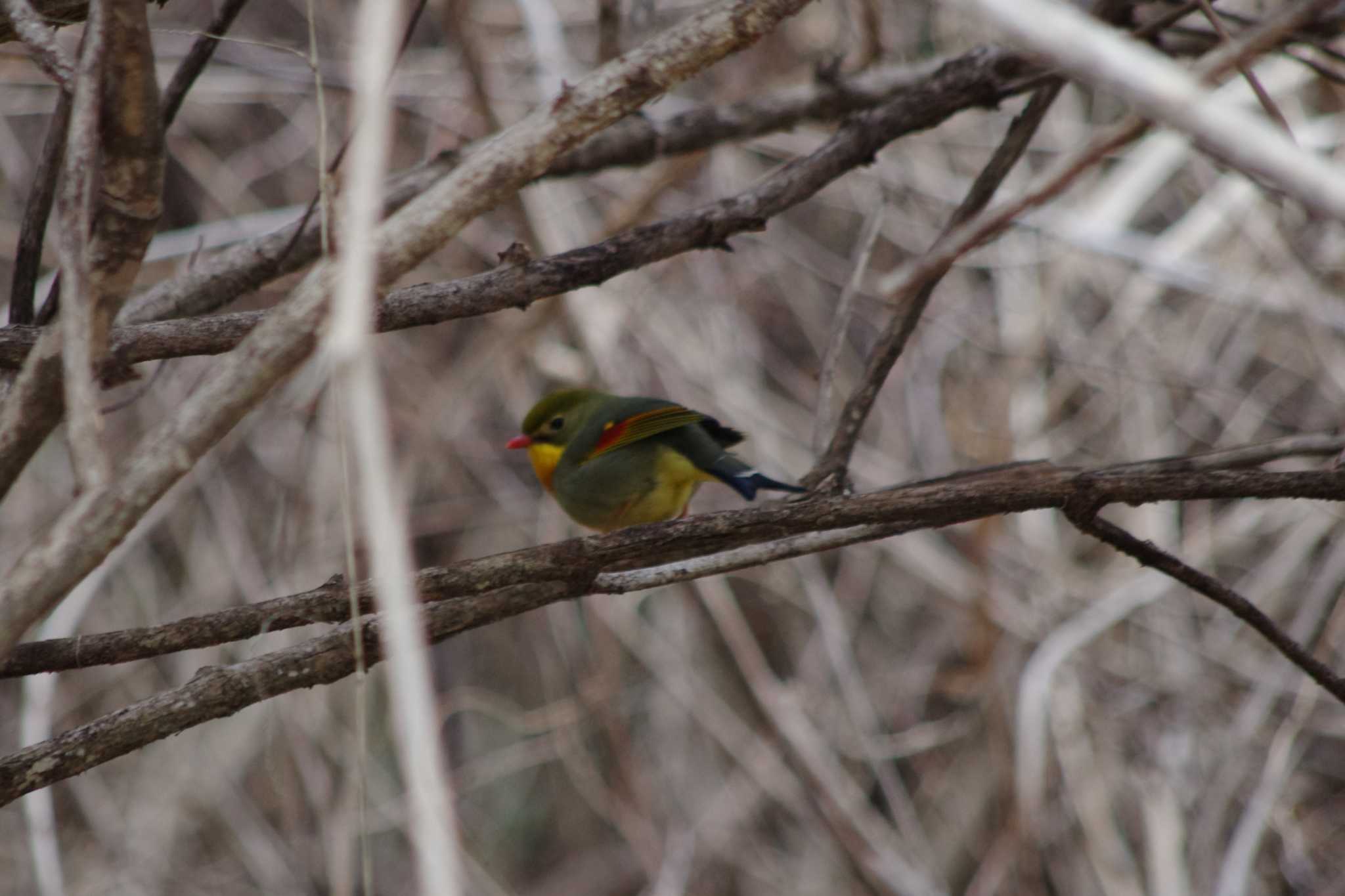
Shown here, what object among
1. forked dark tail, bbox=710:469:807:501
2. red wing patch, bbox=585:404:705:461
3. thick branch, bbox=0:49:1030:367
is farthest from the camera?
red wing patch, bbox=585:404:705:461

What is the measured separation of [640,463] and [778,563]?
1006 mm

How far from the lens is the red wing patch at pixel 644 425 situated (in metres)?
3.46

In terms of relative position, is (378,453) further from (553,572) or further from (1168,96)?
(553,572)

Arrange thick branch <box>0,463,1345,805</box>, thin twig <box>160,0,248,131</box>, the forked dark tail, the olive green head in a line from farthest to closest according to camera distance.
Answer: the olive green head
the forked dark tail
thin twig <box>160,0,248,131</box>
thick branch <box>0,463,1345,805</box>

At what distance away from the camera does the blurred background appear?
174 inches

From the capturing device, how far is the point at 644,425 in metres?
3.51

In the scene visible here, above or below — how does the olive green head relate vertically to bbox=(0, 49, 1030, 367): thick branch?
above

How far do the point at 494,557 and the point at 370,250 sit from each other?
0.91m

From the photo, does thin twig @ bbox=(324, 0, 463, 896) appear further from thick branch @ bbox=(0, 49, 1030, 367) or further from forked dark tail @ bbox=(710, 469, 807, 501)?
forked dark tail @ bbox=(710, 469, 807, 501)

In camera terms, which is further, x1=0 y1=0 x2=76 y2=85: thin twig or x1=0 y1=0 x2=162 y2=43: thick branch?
x1=0 y1=0 x2=162 y2=43: thick branch

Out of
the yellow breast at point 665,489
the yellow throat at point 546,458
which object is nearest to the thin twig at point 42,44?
the yellow breast at point 665,489

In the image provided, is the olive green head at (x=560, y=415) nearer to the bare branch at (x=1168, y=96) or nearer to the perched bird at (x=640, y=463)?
the perched bird at (x=640, y=463)

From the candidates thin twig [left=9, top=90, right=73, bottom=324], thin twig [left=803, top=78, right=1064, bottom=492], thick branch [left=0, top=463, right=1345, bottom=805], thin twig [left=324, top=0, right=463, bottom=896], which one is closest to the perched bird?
thin twig [left=803, top=78, right=1064, bottom=492]

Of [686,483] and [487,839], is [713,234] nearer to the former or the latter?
[686,483]
